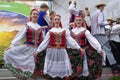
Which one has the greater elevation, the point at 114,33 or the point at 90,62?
the point at 114,33

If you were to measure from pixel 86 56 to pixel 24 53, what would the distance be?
3.95 feet

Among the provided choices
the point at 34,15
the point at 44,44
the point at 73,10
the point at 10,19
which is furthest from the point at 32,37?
the point at 10,19

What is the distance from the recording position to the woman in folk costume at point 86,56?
8217 mm

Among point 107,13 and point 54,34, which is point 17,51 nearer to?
point 54,34

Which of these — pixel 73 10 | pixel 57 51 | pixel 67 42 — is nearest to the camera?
pixel 57 51

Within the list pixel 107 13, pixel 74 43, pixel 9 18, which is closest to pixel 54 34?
pixel 74 43

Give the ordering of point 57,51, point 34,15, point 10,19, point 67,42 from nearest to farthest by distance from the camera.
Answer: point 57,51
point 67,42
point 34,15
point 10,19

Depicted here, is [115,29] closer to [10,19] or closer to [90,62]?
[90,62]

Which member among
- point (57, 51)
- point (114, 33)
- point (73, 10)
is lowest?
point (57, 51)

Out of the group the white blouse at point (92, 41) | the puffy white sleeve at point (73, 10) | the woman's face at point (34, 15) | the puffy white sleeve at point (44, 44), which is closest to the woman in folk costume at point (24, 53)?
the woman's face at point (34, 15)

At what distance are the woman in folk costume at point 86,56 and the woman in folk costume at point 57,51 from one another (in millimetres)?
171

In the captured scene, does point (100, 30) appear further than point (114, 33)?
No

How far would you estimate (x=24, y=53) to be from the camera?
326 inches

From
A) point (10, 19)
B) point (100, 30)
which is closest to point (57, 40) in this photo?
point (100, 30)
